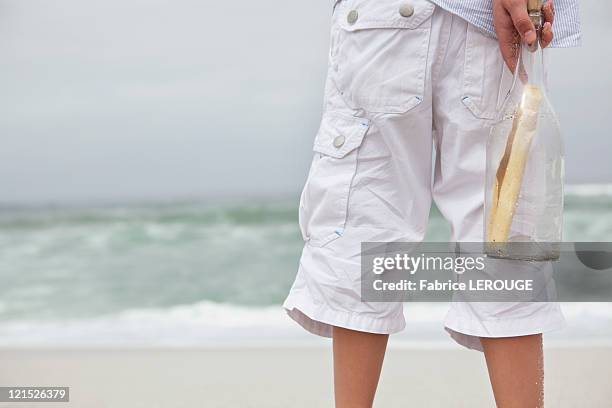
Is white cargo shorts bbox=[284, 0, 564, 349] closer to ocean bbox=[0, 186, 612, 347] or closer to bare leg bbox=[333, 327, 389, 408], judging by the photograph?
bare leg bbox=[333, 327, 389, 408]

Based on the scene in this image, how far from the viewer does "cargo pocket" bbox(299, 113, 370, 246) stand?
1018mm

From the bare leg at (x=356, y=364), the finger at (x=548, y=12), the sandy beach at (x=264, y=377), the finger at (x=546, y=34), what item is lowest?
the sandy beach at (x=264, y=377)

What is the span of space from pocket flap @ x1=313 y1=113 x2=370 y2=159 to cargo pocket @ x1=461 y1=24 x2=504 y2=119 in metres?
0.14

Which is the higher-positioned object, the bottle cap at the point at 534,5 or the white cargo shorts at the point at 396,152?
the bottle cap at the point at 534,5

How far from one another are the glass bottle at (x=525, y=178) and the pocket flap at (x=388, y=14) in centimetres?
13

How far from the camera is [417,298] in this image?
3.61ft

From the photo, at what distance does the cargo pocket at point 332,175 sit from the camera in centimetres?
102

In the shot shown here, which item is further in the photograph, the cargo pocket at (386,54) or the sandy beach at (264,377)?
the sandy beach at (264,377)

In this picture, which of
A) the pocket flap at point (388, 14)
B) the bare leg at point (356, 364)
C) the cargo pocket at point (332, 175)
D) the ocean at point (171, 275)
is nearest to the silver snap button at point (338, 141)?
the cargo pocket at point (332, 175)

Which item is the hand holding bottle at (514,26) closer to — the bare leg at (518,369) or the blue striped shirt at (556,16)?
the blue striped shirt at (556,16)

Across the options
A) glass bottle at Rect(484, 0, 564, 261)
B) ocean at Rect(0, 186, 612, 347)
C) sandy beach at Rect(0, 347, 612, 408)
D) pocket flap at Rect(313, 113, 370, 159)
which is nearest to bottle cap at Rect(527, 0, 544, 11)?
glass bottle at Rect(484, 0, 564, 261)

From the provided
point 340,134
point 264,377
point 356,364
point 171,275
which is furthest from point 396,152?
point 171,275

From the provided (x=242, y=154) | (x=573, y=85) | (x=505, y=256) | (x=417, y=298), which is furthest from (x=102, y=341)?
(x=242, y=154)

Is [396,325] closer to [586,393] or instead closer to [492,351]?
[492,351]
